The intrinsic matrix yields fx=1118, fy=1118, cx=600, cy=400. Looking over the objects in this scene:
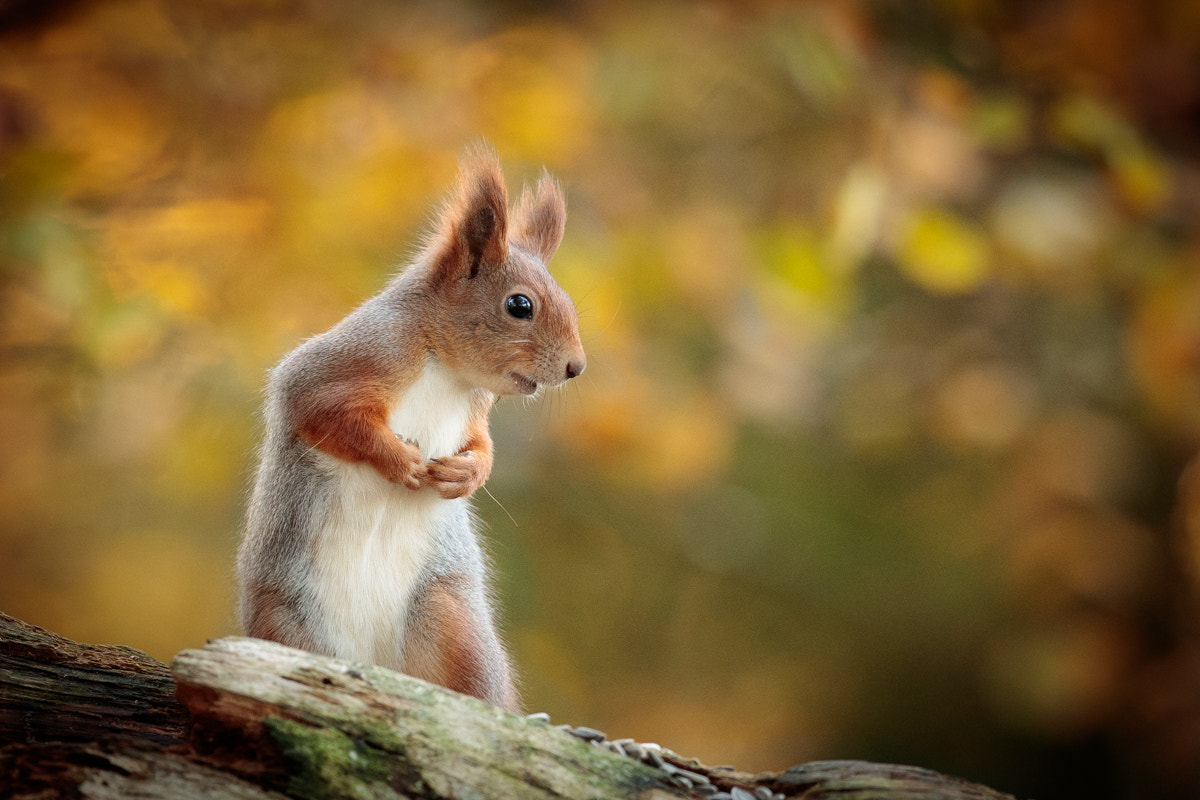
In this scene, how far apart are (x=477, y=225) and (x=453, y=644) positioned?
64cm

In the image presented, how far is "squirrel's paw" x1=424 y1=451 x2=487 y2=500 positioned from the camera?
5.33 feet

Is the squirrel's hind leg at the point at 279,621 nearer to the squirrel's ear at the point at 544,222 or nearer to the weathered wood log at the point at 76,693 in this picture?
the weathered wood log at the point at 76,693

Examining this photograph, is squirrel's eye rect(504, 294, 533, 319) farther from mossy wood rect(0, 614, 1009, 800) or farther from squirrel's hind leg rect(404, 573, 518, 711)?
mossy wood rect(0, 614, 1009, 800)

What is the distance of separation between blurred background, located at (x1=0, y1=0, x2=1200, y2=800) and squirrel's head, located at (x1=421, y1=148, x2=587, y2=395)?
0.89 meters

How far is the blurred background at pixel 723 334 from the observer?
278 centimetres

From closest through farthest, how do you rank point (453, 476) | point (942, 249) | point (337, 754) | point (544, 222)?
point (337, 754), point (453, 476), point (544, 222), point (942, 249)

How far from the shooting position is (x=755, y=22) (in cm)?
294

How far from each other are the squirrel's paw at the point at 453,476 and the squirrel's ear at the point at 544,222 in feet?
1.46

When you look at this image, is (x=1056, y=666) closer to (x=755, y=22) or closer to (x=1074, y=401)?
(x=1074, y=401)

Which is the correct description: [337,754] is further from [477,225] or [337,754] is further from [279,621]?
[477,225]

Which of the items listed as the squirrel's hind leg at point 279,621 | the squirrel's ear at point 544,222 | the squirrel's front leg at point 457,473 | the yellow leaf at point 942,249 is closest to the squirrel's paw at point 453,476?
the squirrel's front leg at point 457,473

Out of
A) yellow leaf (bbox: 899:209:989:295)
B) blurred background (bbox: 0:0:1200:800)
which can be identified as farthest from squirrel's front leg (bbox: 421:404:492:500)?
yellow leaf (bbox: 899:209:989:295)

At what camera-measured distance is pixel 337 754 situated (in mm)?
1301

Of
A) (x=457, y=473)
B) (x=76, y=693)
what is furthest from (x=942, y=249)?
(x=76, y=693)
